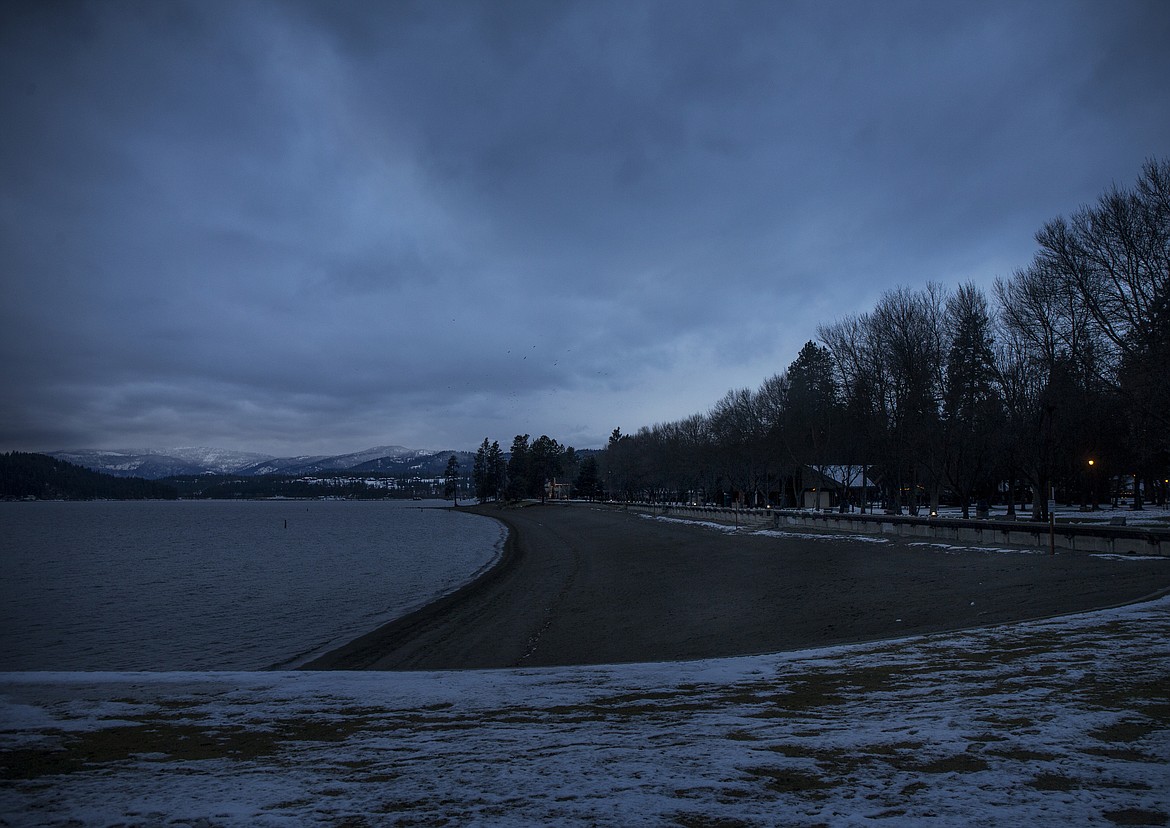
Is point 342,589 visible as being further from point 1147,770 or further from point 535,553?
point 1147,770

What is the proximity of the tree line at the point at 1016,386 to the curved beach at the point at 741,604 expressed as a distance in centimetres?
1291

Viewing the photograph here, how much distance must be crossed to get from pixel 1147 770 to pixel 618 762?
Answer: 2992mm

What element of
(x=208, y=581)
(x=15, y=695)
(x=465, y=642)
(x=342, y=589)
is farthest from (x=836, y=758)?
(x=208, y=581)

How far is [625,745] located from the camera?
4.57 metres

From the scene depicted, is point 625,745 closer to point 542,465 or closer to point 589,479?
point 589,479

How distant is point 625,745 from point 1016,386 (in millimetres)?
41273

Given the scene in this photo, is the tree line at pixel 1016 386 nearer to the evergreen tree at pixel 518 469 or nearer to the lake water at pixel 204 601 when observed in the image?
the lake water at pixel 204 601

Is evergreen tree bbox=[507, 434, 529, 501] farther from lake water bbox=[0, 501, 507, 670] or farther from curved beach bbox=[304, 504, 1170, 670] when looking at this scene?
curved beach bbox=[304, 504, 1170, 670]

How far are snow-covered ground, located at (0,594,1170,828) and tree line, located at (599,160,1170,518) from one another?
85.2 feet

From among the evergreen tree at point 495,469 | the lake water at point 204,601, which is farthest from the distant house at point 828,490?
the evergreen tree at point 495,469

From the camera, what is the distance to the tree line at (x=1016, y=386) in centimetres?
2647

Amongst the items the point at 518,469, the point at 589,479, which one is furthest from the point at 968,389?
the point at 518,469

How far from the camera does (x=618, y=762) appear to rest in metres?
4.19

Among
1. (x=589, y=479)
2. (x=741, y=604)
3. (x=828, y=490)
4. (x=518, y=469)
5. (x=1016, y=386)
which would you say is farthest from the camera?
(x=518, y=469)
